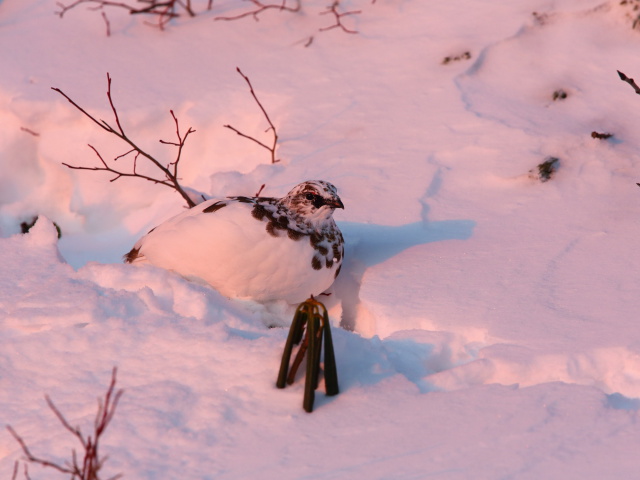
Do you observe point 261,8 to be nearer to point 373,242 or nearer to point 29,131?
point 29,131

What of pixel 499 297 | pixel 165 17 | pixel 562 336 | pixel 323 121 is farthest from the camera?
pixel 165 17

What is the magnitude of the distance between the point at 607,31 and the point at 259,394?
3.47 meters

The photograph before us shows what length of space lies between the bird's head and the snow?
1.18 ft

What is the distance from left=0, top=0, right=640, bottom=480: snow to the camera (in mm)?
2559

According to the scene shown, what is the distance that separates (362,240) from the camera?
4.00m

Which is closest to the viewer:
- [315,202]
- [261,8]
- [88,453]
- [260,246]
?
[88,453]

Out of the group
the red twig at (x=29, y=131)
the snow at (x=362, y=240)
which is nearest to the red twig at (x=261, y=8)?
the snow at (x=362, y=240)

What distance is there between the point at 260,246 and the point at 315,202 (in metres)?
0.32

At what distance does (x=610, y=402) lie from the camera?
2.72m

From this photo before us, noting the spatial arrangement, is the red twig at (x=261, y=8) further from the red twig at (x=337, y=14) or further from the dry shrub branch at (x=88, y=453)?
the dry shrub branch at (x=88, y=453)

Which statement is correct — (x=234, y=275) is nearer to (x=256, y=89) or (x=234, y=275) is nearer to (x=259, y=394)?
(x=259, y=394)

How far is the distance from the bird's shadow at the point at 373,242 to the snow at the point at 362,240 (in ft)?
0.04

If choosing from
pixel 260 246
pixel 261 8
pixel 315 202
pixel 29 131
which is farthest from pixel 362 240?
pixel 261 8

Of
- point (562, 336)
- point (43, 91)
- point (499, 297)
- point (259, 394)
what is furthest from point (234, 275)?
point (43, 91)
